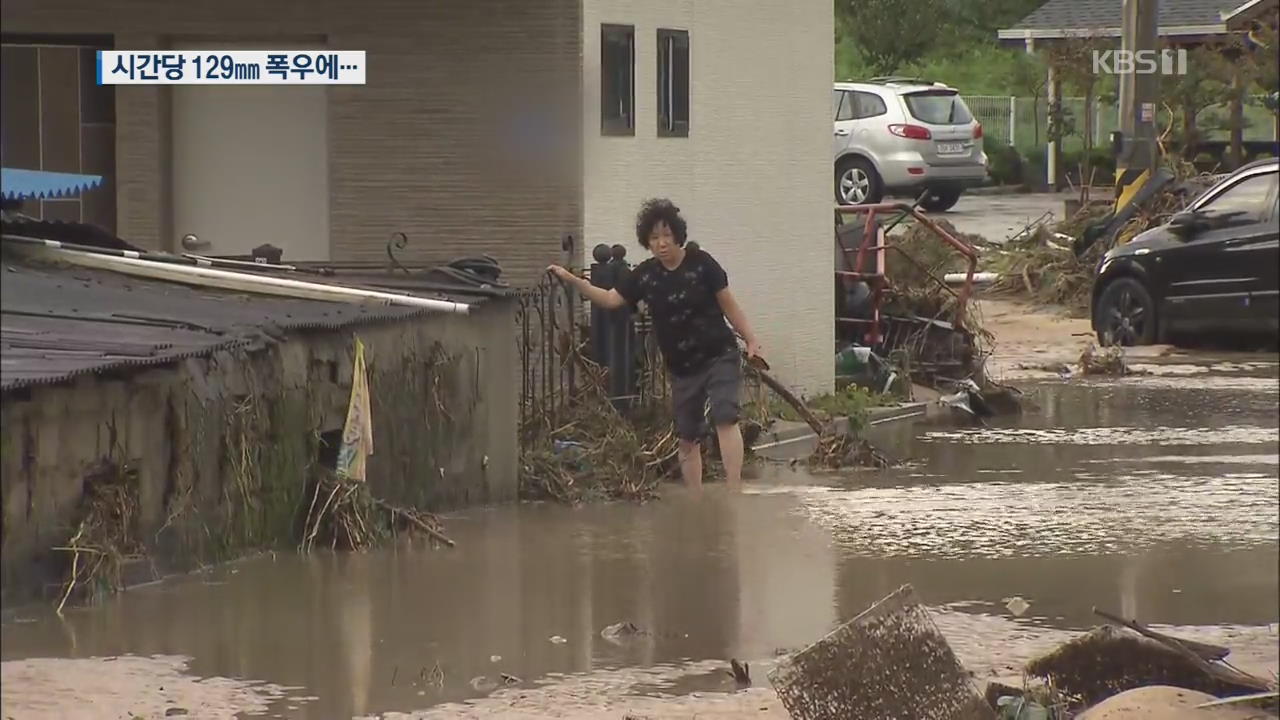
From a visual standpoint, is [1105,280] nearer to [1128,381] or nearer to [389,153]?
[1128,381]

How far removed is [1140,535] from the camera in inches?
385

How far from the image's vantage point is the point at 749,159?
14.6 m

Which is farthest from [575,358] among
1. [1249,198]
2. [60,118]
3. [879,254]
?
[879,254]

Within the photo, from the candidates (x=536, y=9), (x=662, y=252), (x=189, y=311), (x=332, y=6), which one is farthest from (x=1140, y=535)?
(x=332, y=6)

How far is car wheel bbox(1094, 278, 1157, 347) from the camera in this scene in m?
17.1

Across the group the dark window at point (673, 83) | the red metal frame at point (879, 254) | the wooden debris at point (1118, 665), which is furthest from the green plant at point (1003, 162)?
the wooden debris at point (1118, 665)

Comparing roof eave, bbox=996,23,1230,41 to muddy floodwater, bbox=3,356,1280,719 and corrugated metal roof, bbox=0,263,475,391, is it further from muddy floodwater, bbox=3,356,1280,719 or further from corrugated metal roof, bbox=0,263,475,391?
corrugated metal roof, bbox=0,263,475,391

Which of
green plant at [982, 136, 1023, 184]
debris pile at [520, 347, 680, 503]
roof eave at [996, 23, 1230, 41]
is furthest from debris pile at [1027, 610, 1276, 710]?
green plant at [982, 136, 1023, 184]

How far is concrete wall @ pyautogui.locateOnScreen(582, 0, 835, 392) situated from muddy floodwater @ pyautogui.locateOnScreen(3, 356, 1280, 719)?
2.47 meters

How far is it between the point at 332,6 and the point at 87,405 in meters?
5.60

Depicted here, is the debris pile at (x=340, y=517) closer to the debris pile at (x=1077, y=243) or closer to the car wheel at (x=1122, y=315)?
the car wheel at (x=1122, y=315)

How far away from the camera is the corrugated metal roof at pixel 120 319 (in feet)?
25.2

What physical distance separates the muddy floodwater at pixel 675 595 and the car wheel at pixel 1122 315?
4883mm

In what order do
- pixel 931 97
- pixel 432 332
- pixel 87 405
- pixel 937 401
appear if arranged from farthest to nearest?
pixel 931 97, pixel 937 401, pixel 432 332, pixel 87 405
